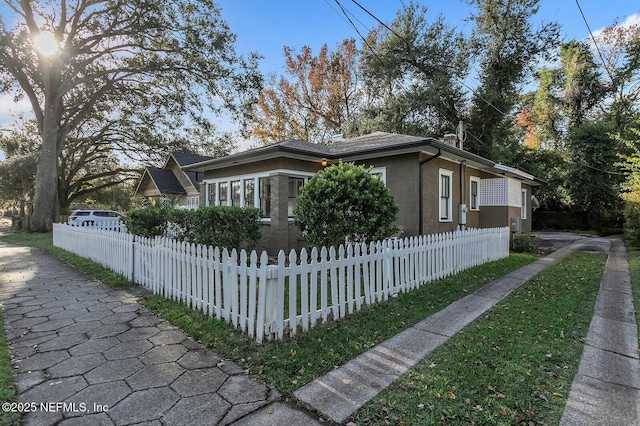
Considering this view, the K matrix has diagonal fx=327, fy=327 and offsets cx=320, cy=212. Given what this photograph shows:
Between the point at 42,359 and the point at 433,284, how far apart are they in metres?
5.93

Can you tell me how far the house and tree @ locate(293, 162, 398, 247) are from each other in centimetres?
312

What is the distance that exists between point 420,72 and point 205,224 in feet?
77.8

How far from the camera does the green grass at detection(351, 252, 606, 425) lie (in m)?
2.45

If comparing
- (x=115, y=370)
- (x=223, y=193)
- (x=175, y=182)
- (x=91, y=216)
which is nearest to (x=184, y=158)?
(x=175, y=182)

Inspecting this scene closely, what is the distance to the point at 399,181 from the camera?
958 cm

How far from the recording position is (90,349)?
349 centimetres

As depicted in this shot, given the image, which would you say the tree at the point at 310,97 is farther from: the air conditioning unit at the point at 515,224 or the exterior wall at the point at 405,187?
the exterior wall at the point at 405,187

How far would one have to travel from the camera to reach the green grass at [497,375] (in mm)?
2447

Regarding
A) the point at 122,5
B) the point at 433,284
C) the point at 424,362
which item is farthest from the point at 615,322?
the point at 122,5

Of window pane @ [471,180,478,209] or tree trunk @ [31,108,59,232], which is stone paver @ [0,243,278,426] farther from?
tree trunk @ [31,108,59,232]

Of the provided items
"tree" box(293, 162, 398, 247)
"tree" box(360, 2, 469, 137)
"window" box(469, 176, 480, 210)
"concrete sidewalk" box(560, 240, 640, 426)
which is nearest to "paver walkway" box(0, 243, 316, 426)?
"concrete sidewalk" box(560, 240, 640, 426)

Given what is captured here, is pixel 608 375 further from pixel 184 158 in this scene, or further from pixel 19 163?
pixel 19 163

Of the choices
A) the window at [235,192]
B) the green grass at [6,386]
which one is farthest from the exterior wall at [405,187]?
the green grass at [6,386]

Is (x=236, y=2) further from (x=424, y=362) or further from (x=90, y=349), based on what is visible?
(x=424, y=362)
